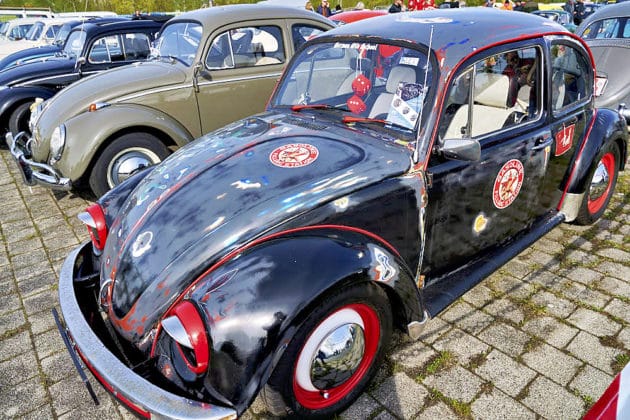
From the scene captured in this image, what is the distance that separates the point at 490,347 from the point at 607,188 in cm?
235

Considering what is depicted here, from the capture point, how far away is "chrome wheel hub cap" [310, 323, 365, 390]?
82.1 inches

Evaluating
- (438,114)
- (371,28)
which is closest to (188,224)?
(438,114)

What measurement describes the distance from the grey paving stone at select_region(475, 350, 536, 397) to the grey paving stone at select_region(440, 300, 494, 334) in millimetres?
264

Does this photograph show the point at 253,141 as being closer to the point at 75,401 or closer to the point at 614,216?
the point at 75,401

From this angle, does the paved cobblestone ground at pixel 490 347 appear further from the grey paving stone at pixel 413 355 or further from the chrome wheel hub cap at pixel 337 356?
the chrome wheel hub cap at pixel 337 356

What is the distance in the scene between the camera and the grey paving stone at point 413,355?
265 centimetres

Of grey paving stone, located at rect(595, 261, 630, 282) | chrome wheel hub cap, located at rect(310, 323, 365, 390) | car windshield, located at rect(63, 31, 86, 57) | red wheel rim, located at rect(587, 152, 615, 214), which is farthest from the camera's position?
car windshield, located at rect(63, 31, 86, 57)

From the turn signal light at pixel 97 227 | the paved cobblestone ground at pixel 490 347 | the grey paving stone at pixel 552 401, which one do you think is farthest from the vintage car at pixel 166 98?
the grey paving stone at pixel 552 401

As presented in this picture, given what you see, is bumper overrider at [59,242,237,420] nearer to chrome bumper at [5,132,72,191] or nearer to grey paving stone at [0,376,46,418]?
grey paving stone at [0,376,46,418]

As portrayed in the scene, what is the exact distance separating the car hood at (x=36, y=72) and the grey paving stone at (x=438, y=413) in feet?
23.3

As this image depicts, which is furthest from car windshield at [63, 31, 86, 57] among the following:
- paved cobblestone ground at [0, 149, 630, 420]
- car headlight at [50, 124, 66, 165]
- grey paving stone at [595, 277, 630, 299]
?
grey paving stone at [595, 277, 630, 299]

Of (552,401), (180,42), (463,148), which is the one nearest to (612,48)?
(463,148)

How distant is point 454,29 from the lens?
272 centimetres

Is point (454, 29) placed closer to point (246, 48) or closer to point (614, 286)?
point (614, 286)
